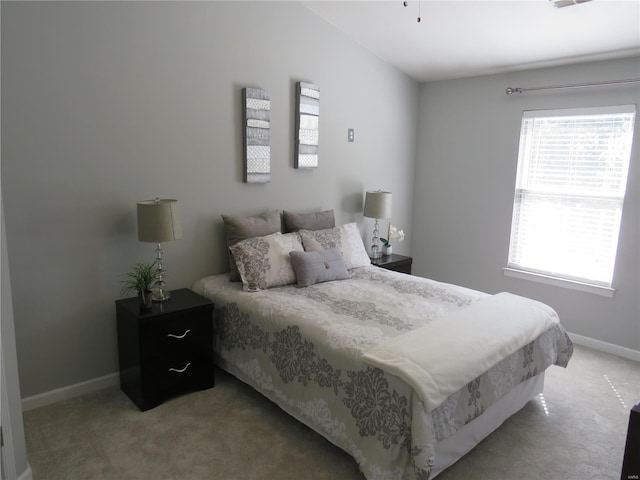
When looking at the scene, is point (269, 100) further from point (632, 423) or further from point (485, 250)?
point (632, 423)

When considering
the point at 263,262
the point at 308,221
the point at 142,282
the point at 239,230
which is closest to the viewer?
the point at 142,282

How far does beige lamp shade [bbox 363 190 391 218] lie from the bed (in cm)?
98

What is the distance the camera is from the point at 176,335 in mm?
2713

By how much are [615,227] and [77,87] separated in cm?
396

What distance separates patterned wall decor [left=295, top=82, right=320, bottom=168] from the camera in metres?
3.68

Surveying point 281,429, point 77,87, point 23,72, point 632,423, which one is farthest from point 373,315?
point 23,72

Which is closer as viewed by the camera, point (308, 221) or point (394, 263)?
point (308, 221)

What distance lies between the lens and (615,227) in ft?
11.6

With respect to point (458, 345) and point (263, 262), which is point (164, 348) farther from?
point (458, 345)

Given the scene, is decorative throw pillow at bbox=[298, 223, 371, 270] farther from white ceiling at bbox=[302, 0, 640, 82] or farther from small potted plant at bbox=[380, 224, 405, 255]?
white ceiling at bbox=[302, 0, 640, 82]

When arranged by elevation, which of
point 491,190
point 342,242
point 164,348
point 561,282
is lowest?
point 164,348

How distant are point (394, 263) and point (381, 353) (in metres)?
2.13

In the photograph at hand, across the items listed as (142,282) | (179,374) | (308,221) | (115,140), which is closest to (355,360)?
(179,374)

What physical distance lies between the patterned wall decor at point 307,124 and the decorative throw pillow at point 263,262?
2.92 feet
